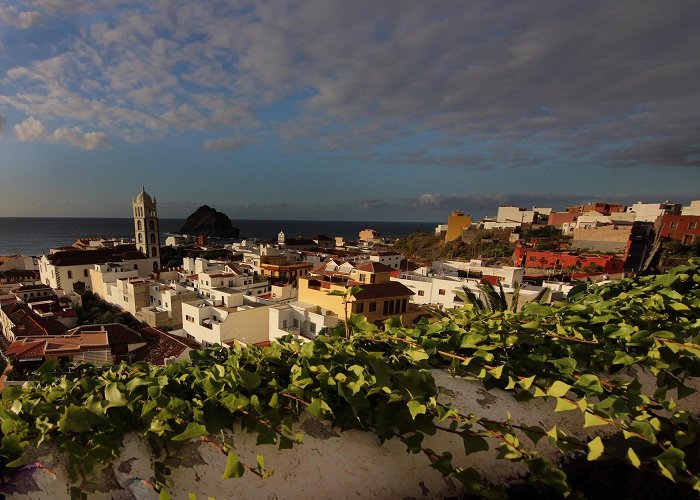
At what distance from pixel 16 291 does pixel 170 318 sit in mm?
17309

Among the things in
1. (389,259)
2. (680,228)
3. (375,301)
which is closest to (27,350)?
(375,301)

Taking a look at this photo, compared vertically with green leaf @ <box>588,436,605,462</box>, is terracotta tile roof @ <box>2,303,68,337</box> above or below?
below

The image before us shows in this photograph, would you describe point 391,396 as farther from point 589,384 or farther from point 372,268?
point 372,268

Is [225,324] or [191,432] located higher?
[191,432]

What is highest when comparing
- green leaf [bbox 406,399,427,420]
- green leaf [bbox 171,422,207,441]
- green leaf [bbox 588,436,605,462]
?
green leaf [bbox 171,422,207,441]

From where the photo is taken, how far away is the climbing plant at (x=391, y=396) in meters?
1.19

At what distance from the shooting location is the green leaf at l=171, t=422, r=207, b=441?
3.80 ft

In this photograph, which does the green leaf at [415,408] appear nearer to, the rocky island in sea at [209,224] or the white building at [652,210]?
the white building at [652,210]

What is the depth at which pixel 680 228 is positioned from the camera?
31.0 m

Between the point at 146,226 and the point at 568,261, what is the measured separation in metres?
47.7

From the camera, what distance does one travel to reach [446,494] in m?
1.50

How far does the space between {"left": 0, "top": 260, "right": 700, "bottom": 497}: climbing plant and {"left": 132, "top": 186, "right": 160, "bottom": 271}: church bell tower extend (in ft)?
161

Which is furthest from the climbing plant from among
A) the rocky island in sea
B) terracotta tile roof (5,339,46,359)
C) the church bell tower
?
the rocky island in sea

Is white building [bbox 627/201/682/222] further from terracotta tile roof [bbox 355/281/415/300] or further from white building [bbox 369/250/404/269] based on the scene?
terracotta tile roof [bbox 355/281/415/300]
